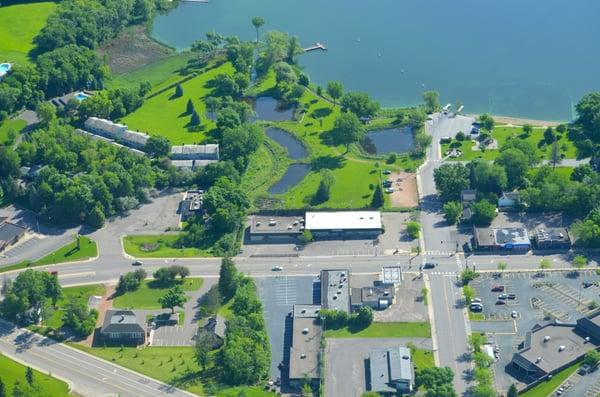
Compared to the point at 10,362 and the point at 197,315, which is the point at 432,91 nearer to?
the point at 197,315

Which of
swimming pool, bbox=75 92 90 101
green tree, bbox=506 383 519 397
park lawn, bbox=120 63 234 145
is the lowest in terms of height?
green tree, bbox=506 383 519 397

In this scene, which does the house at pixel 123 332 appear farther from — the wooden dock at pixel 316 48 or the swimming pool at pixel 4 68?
the wooden dock at pixel 316 48

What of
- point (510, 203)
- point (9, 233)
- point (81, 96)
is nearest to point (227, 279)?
point (9, 233)

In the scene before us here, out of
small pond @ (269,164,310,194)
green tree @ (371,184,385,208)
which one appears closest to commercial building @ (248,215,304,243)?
small pond @ (269,164,310,194)

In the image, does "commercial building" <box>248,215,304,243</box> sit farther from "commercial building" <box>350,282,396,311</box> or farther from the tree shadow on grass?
"commercial building" <box>350,282,396,311</box>

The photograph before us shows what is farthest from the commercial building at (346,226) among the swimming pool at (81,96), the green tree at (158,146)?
the swimming pool at (81,96)

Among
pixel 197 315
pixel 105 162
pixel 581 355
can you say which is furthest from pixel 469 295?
pixel 105 162
